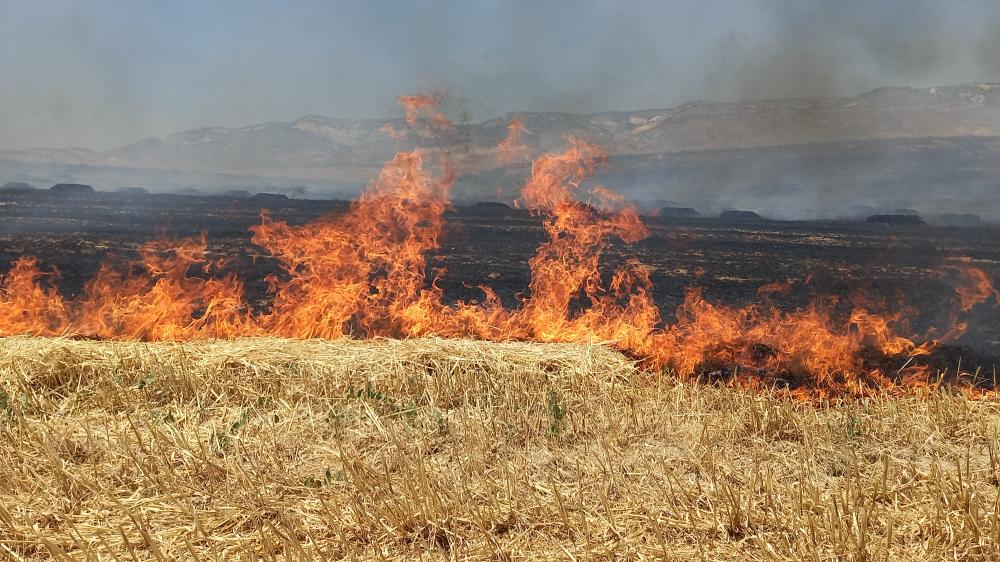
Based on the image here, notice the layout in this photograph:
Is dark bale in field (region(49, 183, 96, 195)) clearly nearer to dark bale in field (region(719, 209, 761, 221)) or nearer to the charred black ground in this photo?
the charred black ground

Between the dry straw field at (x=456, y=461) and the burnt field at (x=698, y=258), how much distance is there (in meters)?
5.28

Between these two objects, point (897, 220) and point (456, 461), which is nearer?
point (456, 461)

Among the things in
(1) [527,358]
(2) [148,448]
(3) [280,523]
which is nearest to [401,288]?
(1) [527,358]

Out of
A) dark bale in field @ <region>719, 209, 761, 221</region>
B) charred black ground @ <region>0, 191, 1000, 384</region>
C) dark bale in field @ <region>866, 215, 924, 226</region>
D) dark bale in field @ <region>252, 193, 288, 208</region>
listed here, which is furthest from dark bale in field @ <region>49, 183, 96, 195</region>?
dark bale in field @ <region>866, 215, 924, 226</region>

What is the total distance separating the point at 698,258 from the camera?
36.4 metres

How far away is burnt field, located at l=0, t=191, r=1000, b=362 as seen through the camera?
22.3 meters

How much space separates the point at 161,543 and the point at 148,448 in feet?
4.84

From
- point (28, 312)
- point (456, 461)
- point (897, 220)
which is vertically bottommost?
point (456, 461)

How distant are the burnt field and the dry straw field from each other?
528 cm

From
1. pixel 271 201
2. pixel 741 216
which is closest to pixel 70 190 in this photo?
pixel 271 201

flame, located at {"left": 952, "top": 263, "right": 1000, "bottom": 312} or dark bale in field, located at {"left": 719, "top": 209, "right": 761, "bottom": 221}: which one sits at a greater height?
dark bale in field, located at {"left": 719, "top": 209, "right": 761, "bottom": 221}

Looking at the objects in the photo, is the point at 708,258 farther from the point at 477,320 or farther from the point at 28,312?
the point at 28,312

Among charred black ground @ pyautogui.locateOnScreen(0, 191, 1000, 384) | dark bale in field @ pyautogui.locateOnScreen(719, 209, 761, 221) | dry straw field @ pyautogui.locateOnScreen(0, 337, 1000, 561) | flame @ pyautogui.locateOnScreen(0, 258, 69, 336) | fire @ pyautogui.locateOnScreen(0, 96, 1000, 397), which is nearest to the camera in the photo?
dry straw field @ pyautogui.locateOnScreen(0, 337, 1000, 561)

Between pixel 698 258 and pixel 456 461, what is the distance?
3207cm
